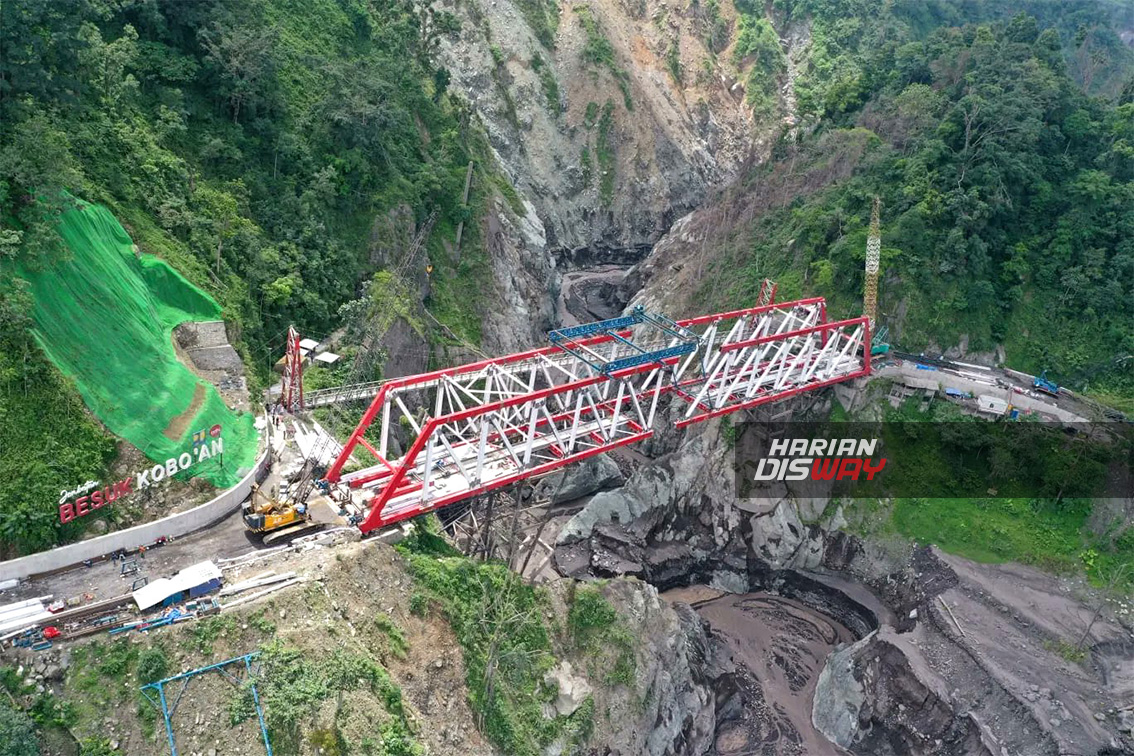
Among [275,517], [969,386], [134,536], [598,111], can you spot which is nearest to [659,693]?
[275,517]

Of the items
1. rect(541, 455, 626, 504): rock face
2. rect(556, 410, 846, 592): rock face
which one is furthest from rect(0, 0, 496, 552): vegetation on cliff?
rect(556, 410, 846, 592): rock face

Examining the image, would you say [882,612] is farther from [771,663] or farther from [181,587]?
[181,587]

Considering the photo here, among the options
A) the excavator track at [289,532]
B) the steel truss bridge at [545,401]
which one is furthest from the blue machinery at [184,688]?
the steel truss bridge at [545,401]

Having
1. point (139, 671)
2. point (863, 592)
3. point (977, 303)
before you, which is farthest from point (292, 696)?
point (977, 303)

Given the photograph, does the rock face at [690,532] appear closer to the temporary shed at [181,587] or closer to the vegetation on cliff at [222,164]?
the vegetation on cliff at [222,164]

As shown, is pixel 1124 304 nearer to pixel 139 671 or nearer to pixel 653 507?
pixel 653 507

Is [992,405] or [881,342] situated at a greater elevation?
[881,342]
